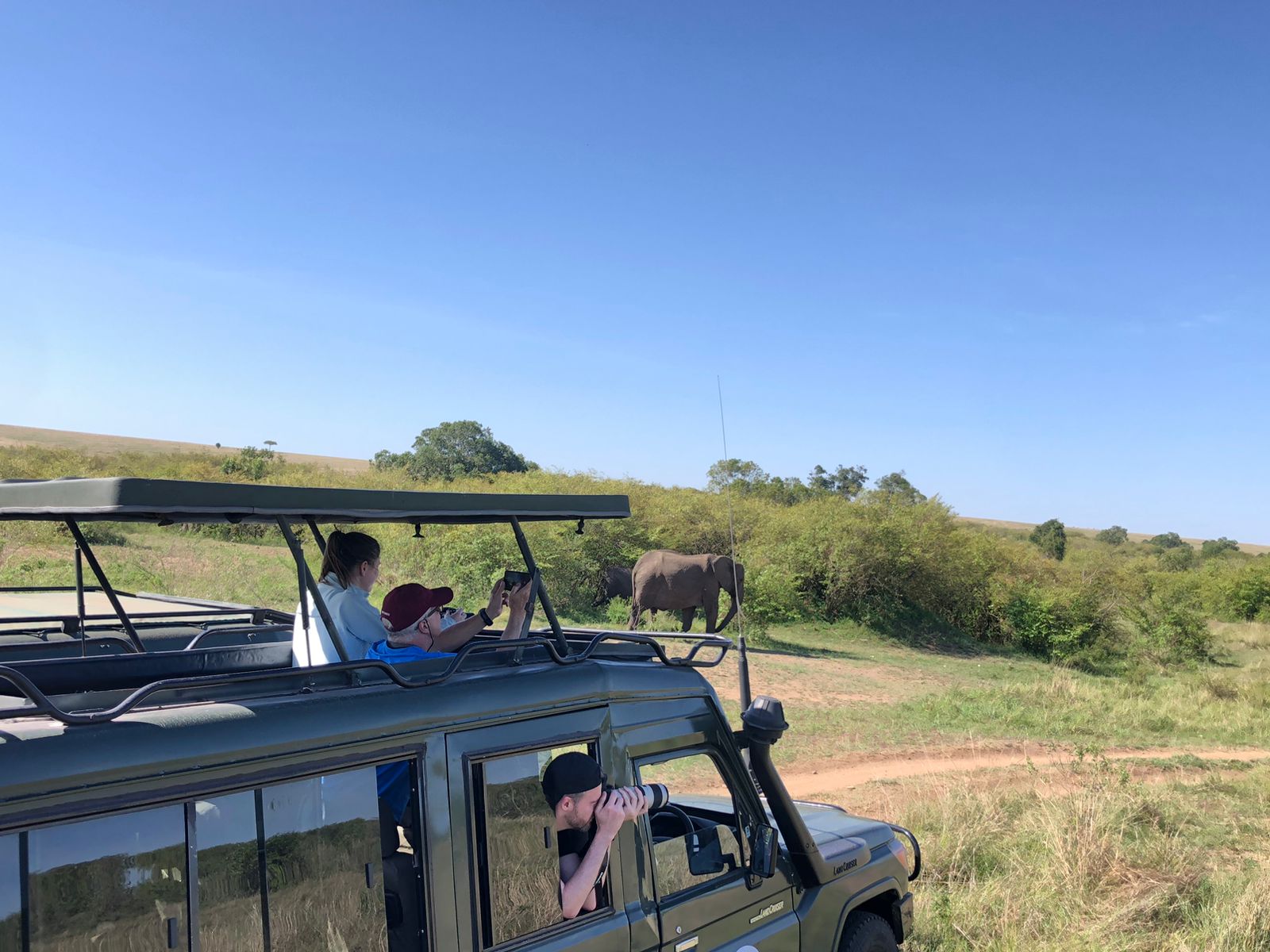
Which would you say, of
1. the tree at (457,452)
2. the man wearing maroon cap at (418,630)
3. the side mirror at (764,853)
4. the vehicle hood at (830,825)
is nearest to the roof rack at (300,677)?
the man wearing maroon cap at (418,630)

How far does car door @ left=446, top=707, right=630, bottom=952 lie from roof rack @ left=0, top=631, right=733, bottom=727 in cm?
22

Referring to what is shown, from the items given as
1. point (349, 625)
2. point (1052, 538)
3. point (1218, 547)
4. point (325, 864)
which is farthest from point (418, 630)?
point (1218, 547)

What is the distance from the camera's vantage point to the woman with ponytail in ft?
12.5

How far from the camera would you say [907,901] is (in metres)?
4.72

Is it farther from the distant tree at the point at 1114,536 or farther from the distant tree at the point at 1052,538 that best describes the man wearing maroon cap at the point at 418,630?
the distant tree at the point at 1114,536

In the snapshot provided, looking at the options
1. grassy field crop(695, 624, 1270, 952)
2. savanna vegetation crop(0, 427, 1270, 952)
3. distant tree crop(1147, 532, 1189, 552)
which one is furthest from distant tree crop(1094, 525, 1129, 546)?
grassy field crop(695, 624, 1270, 952)

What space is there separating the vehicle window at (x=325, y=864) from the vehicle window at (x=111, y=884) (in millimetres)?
218

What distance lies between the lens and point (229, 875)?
2.33 metres

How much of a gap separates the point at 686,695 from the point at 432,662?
936mm

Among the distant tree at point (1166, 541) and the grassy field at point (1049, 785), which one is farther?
the distant tree at point (1166, 541)

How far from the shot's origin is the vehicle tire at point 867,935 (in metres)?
4.25

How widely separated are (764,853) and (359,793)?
1.57 metres

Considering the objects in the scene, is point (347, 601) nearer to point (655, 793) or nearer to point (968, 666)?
point (655, 793)

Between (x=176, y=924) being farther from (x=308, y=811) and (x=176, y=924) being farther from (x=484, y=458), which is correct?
(x=484, y=458)
